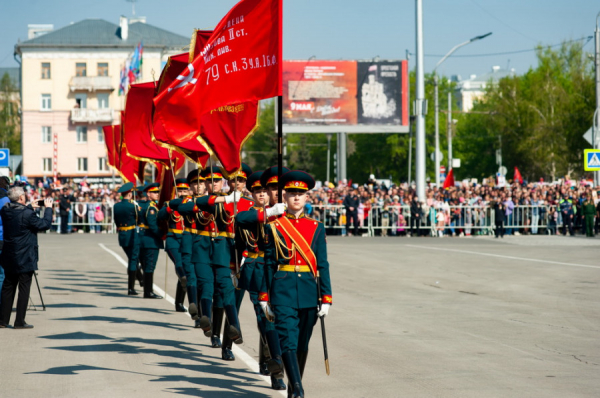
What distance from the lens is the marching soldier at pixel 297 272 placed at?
7.05m

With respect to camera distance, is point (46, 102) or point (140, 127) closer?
point (140, 127)

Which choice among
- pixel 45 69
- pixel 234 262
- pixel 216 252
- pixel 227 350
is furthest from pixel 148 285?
pixel 45 69

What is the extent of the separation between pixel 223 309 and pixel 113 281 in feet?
29.8

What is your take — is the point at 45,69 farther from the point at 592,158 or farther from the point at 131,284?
the point at 131,284

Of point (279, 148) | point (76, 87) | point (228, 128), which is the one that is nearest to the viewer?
point (279, 148)

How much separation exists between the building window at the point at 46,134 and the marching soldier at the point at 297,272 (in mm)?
84490

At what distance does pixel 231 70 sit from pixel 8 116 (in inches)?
4368

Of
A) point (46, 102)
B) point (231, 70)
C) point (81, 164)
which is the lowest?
point (231, 70)

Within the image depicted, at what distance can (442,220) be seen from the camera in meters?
35.6

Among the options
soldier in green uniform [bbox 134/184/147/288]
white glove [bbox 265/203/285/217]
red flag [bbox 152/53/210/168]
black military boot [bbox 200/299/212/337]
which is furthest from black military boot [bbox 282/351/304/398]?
soldier in green uniform [bbox 134/184/147/288]

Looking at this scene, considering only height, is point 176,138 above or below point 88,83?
below

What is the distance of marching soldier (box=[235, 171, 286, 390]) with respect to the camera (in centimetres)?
744

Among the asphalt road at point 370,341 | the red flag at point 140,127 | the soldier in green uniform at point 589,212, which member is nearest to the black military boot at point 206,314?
the asphalt road at point 370,341

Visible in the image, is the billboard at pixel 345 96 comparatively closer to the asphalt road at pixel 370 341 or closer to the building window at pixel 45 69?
the asphalt road at pixel 370 341
